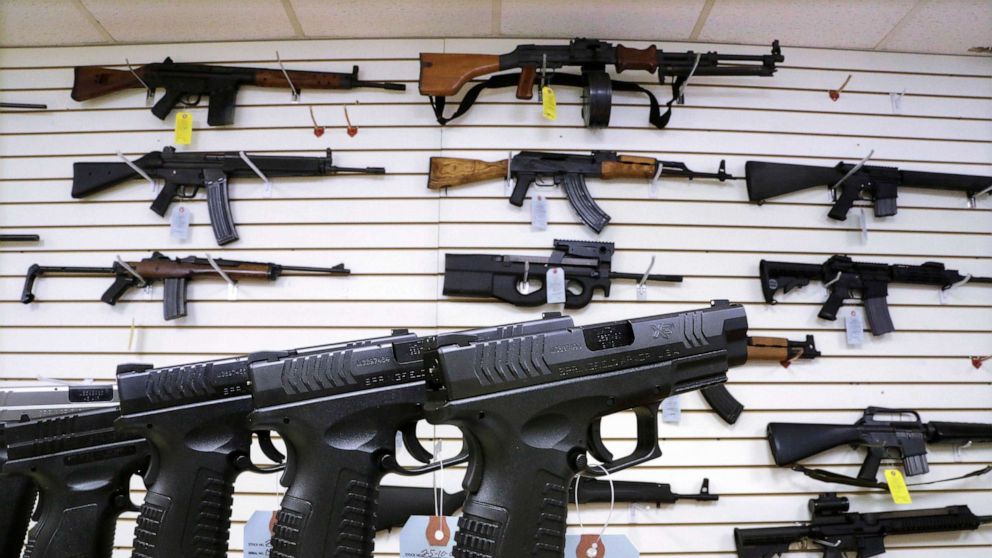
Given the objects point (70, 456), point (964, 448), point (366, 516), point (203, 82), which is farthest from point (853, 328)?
point (203, 82)

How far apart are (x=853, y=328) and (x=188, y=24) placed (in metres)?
4.12

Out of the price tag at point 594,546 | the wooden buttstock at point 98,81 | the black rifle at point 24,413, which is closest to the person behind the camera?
the price tag at point 594,546

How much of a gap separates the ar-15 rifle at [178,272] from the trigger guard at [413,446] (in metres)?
1.68

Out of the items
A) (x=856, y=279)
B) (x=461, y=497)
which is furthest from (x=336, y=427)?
(x=856, y=279)

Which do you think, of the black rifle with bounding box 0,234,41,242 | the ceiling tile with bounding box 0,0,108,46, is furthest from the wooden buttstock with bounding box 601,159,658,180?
the black rifle with bounding box 0,234,41,242

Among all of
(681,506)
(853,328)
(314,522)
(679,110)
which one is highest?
(679,110)

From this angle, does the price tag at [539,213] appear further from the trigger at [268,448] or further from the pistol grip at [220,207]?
the trigger at [268,448]

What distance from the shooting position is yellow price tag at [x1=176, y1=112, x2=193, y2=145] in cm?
360

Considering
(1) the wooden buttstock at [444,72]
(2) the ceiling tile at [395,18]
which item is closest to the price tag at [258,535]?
(1) the wooden buttstock at [444,72]

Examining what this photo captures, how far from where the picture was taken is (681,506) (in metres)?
3.28

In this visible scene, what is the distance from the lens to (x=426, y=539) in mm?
1836

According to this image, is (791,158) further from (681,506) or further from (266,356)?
(266,356)

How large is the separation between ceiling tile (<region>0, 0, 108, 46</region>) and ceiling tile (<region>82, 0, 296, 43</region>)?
0.12 metres

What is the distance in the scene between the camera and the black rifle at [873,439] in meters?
3.25
